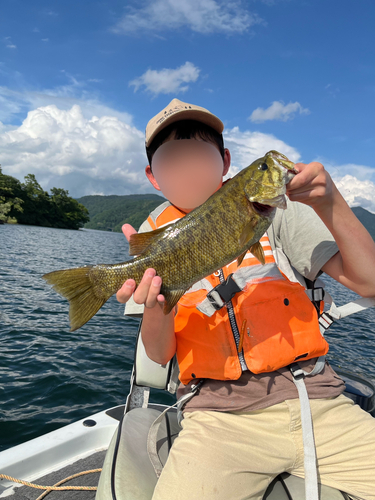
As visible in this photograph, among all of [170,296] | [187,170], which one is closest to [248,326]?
[170,296]

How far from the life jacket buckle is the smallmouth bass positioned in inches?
14.1

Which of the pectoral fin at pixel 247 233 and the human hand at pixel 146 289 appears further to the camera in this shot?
the human hand at pixel 146 289

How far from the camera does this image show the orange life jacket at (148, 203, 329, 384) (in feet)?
8.71

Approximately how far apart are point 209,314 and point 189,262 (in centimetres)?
58

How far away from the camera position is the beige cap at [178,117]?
321 cm

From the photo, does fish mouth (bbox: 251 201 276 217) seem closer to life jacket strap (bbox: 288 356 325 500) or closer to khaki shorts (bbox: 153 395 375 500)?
life jacket strap (bbox: 288 356 325 500)

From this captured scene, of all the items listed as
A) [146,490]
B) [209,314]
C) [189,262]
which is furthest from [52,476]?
[189,262]

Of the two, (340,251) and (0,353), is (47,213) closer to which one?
(0,353)

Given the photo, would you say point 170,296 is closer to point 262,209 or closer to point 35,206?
point 262,209

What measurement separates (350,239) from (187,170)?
1.54m

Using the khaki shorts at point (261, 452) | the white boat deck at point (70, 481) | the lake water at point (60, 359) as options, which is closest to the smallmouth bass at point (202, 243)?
the khaki shorts at point (261, 452)

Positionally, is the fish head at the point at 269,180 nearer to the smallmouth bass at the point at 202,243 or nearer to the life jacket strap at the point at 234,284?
the smallmouth bass at the point at 202,243

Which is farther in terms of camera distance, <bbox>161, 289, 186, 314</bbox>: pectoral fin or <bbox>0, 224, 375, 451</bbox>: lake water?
<bbox>0, 224, 375, 451</bbox>: lake water

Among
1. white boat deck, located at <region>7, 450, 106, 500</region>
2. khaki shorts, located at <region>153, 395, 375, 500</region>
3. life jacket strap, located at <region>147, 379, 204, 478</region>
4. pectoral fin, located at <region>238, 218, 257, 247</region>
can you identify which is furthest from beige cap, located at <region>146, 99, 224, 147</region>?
white boat deck, located at <region>7, 450, 106, 500</region>
